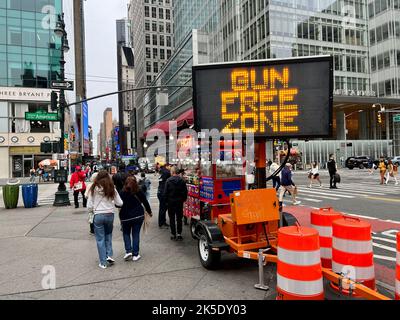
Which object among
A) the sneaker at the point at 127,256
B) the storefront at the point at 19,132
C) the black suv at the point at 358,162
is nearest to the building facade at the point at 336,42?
the black suv at the point at 358,162

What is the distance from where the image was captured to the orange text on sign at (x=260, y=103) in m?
5.71

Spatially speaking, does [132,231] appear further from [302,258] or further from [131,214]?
[302,258]

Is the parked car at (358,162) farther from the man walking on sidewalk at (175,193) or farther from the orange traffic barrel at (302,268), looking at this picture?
the orange traffic barrel at (302,268)

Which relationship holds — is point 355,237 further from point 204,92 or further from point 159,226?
point 159,226

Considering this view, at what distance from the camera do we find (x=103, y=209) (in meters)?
6.14

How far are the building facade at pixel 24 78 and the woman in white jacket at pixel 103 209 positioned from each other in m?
40.7

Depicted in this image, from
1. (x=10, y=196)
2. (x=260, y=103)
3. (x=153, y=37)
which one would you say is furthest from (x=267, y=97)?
(x=153, y=37)

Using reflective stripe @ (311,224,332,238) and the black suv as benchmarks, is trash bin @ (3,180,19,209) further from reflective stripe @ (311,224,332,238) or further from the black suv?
the black suv

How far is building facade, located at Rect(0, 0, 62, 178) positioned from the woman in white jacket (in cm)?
4073

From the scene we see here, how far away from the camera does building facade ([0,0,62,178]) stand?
145 ft

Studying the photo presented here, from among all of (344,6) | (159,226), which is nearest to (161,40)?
(344,6)

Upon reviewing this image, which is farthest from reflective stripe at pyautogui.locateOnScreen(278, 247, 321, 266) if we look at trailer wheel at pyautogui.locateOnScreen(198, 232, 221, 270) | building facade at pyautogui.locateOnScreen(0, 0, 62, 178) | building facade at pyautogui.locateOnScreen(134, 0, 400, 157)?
building facade at pyautogui.locateOnScreen(134, 0, 400, 157)

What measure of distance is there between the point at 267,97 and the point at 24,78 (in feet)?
159
